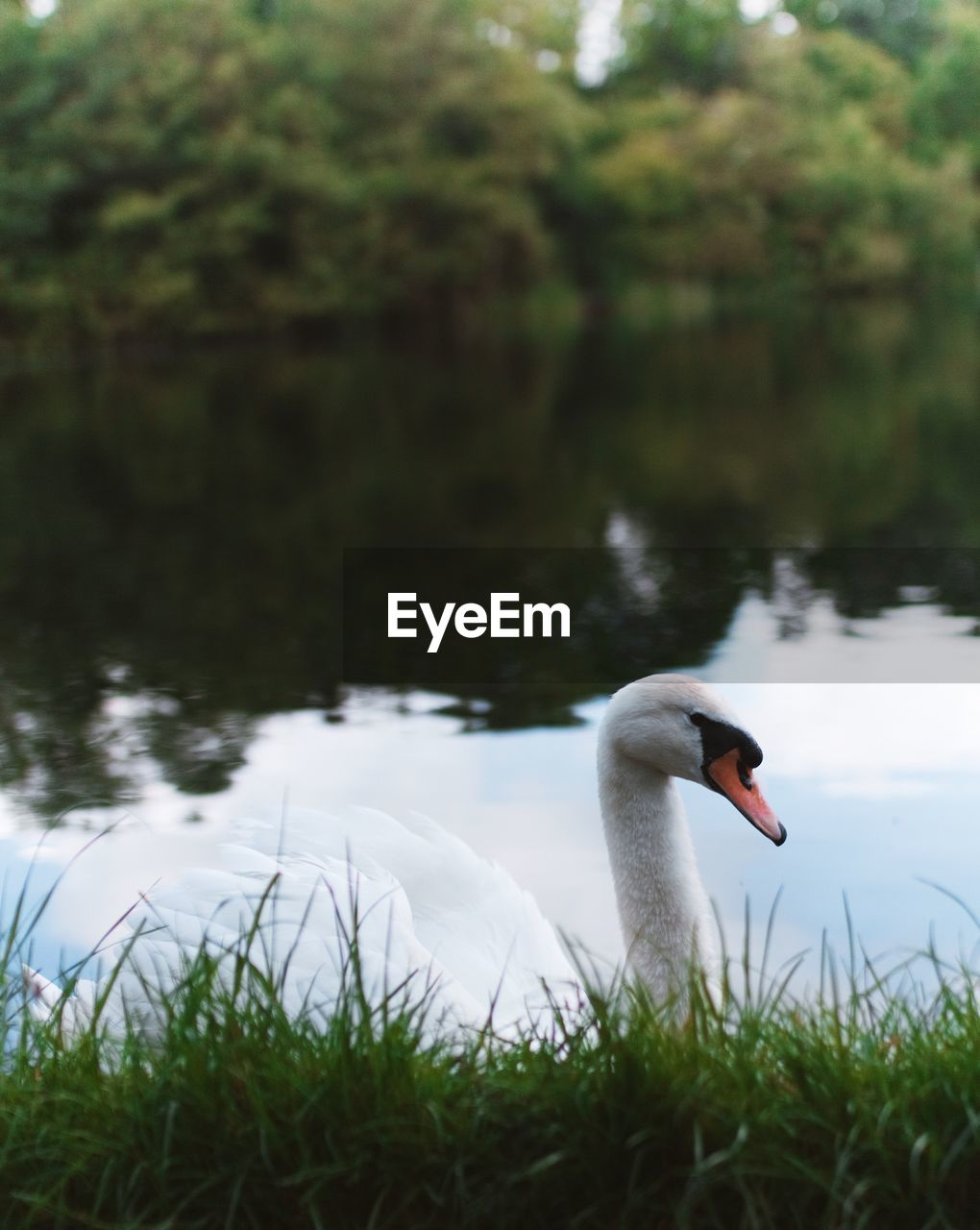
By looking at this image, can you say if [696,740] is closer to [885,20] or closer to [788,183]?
[788,183]

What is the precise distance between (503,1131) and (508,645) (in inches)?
240

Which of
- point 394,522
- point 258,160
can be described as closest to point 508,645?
point 394,522

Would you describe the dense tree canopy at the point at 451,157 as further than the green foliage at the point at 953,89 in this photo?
No

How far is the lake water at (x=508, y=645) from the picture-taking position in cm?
499

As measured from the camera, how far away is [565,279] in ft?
173

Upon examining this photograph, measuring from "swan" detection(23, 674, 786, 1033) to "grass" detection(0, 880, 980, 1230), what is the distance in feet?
1.30

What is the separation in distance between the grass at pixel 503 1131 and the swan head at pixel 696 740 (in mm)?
854

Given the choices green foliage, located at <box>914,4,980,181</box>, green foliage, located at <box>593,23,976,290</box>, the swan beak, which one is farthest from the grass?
green foliage, located at <box>914,4,980,181</box>

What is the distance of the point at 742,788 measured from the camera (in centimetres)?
327

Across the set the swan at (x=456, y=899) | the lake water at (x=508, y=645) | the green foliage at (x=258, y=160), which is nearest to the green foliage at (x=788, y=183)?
the green foliage at (x=258, y=160)

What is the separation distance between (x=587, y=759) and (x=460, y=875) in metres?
2.51

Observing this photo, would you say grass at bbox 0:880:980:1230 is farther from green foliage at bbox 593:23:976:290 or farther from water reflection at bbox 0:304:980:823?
green foliage at bbox 593:23:976:290

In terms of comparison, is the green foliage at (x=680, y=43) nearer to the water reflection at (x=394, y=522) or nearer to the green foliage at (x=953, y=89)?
the green foliage at (x=953, y=89)

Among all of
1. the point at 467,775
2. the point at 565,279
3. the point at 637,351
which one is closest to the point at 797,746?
the point at 467,775
